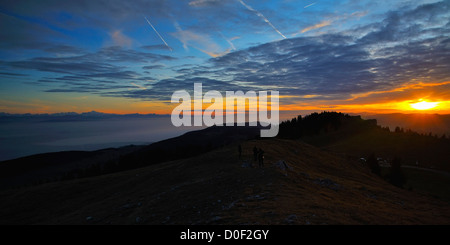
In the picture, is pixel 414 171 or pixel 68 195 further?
pixel 414 171

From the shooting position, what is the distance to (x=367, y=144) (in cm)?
10106

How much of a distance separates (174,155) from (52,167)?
14290 centimetres

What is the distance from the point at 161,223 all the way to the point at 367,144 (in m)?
107

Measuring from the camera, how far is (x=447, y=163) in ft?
259

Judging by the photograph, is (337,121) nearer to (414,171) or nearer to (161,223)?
(414,171)
